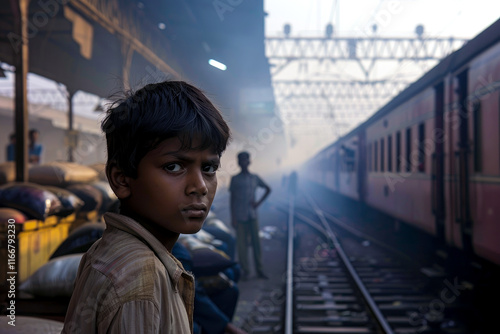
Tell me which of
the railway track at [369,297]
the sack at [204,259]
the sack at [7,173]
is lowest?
the railway track at [369,297]

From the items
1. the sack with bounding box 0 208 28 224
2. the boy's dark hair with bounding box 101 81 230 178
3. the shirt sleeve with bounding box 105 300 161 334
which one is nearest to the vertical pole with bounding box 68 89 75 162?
the sack with bounding box 0 208 28 224

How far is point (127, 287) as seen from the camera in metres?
0.88

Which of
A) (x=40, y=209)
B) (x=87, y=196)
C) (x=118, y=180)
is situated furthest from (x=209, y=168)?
(x=87, y=196)

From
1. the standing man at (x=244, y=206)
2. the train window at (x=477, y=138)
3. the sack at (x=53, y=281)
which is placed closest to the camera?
the sack at (x=53, y=281)

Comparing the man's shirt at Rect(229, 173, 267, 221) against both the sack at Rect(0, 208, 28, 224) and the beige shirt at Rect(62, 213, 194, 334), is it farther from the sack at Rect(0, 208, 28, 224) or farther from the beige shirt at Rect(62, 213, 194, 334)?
the beige shirt at Rect(62, 213, 194, 334)

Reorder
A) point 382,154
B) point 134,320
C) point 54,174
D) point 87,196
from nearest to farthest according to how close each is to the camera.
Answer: point 134,320 → point 54,174 → point 87,196 → point 382,154

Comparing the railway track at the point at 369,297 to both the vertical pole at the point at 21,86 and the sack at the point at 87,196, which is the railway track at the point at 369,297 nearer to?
the sack at the point at 87,196

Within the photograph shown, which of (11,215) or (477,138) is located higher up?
(477,138)

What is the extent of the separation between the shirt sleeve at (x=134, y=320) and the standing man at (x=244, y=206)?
19.6 ft

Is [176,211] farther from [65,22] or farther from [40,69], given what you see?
[40,69]

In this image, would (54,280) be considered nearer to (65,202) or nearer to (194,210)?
(194,210)

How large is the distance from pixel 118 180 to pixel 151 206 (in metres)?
0.12

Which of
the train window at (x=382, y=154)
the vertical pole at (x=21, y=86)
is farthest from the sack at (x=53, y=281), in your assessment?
the train window at (x=382, y=154)

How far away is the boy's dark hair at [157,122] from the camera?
3.45 ft
